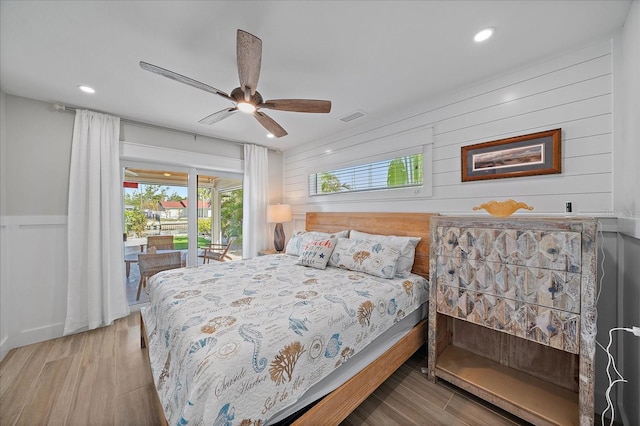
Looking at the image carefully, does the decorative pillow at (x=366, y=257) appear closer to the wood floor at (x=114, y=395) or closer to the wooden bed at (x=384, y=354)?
the wooden bed at (x=384, y=354)

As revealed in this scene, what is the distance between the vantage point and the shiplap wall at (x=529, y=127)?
172cm

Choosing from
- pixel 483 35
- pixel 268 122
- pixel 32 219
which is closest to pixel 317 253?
pixel 268 122

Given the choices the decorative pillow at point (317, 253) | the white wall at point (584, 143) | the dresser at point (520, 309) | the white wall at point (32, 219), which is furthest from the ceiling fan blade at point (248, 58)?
the white wall at point (32, 219)

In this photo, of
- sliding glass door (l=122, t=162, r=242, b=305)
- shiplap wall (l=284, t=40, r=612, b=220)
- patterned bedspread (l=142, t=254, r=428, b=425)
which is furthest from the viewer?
sliding glass door (l=122, t=162, r=242, b=305)

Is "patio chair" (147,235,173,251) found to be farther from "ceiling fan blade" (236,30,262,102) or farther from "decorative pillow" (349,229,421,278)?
"decorative pillow" (349,229,421,278)

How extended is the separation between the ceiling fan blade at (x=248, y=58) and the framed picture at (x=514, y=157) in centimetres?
201

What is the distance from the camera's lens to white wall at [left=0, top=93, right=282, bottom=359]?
2.43 m

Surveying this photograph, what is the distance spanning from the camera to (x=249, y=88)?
5.82 feet

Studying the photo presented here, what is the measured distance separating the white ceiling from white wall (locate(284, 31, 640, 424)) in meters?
0.16

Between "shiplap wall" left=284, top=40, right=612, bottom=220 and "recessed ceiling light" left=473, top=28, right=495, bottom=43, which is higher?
"recessed ceiling light" left=473, top=28, right=495, bottom=43

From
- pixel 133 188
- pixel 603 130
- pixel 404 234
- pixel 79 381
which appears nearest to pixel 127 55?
pixel 133 188

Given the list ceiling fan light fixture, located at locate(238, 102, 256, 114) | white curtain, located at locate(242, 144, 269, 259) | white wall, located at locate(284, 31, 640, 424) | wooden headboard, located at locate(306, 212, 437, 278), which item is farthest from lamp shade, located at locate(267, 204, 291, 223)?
white wall, located at locate(284, 31, 640, 424)

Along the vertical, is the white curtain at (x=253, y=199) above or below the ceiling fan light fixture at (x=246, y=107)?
below

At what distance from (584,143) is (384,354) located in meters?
2.15
